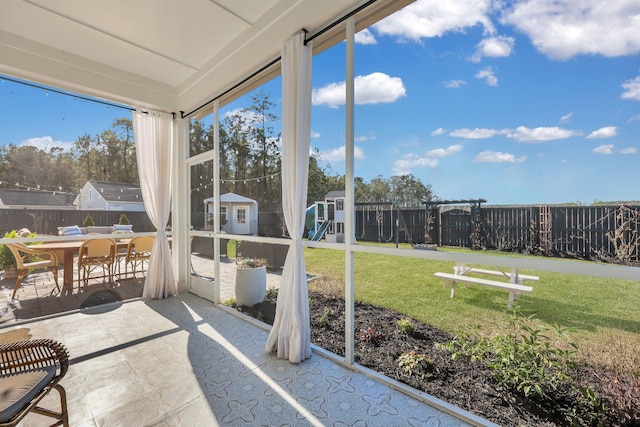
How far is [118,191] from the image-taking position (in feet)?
14.1

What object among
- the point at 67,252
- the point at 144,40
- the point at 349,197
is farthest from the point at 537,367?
the point at 67,252

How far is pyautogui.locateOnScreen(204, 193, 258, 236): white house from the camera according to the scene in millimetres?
3484

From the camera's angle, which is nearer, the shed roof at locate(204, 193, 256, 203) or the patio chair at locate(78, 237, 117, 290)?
the shed roof at locate(204, 193, 256, 203)

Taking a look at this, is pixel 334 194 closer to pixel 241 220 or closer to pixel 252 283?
pixel 241 220

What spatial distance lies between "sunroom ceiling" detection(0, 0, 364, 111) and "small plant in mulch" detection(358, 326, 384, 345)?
8.93 feet

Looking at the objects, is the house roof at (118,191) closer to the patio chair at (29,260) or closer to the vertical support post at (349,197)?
the patio chair at (29,260)

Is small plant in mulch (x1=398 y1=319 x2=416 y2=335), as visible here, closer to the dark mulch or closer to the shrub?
the dark mulch

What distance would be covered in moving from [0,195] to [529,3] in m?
5.43

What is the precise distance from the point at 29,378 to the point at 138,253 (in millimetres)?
3547

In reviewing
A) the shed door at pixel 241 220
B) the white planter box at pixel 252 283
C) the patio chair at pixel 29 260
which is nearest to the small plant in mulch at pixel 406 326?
the white planter box at pixel 252 283

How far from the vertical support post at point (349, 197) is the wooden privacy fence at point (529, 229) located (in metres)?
0.25

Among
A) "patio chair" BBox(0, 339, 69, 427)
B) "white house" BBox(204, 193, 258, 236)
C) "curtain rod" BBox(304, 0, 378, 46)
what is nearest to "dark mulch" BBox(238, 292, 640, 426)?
"white house" BBox(204, 193, 258, 236)

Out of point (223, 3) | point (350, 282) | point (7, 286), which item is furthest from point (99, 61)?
point (350, 282)

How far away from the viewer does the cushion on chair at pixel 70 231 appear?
3875 millimetres
